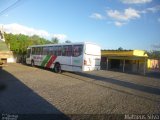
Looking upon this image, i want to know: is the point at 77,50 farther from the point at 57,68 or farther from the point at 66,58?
the point at 57,68

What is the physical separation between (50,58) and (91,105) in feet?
47.4

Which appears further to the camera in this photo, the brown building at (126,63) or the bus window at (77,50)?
the brown building at (126,63)

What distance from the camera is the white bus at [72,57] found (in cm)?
Result: 1800

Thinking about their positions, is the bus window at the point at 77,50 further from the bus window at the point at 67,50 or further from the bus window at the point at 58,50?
the bus window at the point at 58,50

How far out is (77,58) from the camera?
18328 millimetres

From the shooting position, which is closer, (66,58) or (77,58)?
(77,58)

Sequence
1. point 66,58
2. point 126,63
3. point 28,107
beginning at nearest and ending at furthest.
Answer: point 28,107 < point 66,58 < point 126,63

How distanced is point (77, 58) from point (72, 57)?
2.40 ft

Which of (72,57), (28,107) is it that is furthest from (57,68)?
(28,107)

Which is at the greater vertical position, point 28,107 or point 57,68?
point 57,68

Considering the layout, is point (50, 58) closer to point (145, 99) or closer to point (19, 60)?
point (145, 99)

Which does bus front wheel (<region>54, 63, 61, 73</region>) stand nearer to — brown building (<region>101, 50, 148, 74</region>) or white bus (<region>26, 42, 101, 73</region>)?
white bus (<region>26, 42, 101, 73</region>)

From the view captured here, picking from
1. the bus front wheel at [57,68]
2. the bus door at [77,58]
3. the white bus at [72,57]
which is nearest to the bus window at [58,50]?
the white bus at [72,57]

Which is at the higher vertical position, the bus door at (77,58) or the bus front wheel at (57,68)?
the bus door at (77,58)
